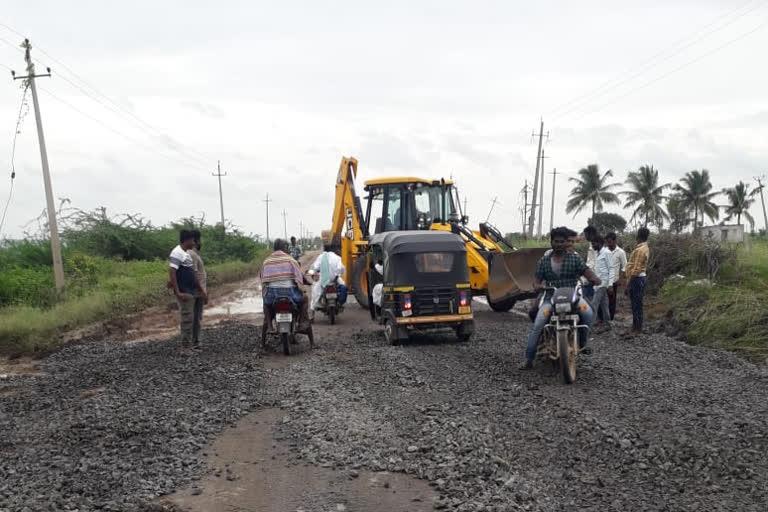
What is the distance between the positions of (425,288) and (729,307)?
5649 millimetres

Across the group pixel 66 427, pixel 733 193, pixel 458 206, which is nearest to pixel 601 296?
pixel 458 206

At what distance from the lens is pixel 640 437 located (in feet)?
20.0

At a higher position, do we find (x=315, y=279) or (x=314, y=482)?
(x=315, y=279)

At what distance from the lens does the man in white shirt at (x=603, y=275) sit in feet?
40.9

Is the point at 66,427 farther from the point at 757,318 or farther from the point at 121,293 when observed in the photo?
the point at 121,293

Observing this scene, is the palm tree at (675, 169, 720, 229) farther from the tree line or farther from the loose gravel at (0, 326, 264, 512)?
the loose gravel at (0, 326, 264, 512)

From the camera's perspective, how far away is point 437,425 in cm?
649

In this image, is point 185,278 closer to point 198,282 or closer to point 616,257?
point 198,282

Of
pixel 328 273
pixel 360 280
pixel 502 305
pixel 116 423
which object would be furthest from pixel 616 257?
pixel 116 423

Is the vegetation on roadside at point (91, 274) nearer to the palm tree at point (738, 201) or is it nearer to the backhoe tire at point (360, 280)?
the backhoe tire at point (360, 280)

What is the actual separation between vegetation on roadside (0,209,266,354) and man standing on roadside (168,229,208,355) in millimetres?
4214

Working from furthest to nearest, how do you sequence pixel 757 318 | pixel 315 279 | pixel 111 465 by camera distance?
pixel 315 279
pixel 757 318
pixel 111 465

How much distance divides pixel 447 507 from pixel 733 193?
229ft

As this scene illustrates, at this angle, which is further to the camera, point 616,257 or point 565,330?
point 616,257
